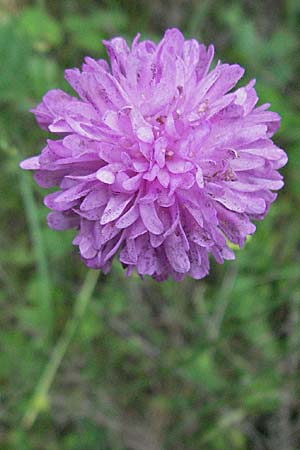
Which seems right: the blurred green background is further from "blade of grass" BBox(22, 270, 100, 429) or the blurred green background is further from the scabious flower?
the scabious flower

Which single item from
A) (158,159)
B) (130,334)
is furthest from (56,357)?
(158,159)

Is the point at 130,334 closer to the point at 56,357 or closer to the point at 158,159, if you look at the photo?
the point at 56,357

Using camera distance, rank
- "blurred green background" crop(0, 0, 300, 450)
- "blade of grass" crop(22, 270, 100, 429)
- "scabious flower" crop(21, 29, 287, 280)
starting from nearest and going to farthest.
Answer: "scabious flower" crop(21, 29, 287, 280)
"blade of grass" crop(22, 270, 100, 429)
"blurred green background" crop(0, 0, 300, 450)

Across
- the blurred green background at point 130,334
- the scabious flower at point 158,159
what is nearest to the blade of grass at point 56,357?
the blurred green background at point 130,334

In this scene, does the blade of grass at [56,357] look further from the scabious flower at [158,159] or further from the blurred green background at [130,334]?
the scabious flower at [158,159]

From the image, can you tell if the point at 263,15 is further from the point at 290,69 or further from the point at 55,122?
the point at 55,122

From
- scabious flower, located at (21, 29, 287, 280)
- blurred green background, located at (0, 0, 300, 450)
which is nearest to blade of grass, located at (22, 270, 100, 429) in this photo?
blurred green background, located at (0, 0, 300, 450)

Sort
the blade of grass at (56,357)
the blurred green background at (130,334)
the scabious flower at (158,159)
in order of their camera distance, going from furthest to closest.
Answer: the blurred green background at (130,334), the blade of grass at (56,357), the scabious flower at (158,159)
